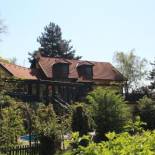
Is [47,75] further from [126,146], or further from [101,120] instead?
[126,146]

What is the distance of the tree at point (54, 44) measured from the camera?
8638 cm

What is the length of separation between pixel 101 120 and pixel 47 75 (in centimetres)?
3068

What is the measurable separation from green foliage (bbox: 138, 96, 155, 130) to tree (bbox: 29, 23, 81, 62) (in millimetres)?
49007

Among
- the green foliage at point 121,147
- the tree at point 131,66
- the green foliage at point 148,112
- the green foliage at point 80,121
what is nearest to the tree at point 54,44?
the tree at point 131,66

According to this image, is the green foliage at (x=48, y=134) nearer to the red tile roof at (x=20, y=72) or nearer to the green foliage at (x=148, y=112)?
the green foliage at (x=148, y=112)

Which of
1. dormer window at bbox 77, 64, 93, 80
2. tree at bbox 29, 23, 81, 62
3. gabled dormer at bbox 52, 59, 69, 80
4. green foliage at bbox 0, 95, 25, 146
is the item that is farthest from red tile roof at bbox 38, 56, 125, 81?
green foliage at bbox 0, 95, 25, 146

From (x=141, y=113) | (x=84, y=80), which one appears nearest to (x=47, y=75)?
(x=84, y=80)

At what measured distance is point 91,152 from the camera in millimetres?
4094

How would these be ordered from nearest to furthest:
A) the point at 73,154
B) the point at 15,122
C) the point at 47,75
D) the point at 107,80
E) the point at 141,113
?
1. the point at 73,154
2. the point at 15,122
3. the point at 141,113
4. the point at 47,75
5. the point at 107,80

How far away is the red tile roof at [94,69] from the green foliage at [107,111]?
29.6 metres

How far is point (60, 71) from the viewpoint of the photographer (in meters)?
60.2

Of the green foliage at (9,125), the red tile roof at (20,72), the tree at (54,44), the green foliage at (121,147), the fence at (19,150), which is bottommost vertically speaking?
the fence at (19,150)

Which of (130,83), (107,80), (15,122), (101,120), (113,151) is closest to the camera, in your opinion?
(113,151)

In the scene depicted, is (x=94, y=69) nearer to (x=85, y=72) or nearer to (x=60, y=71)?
(x=85, y=72)
